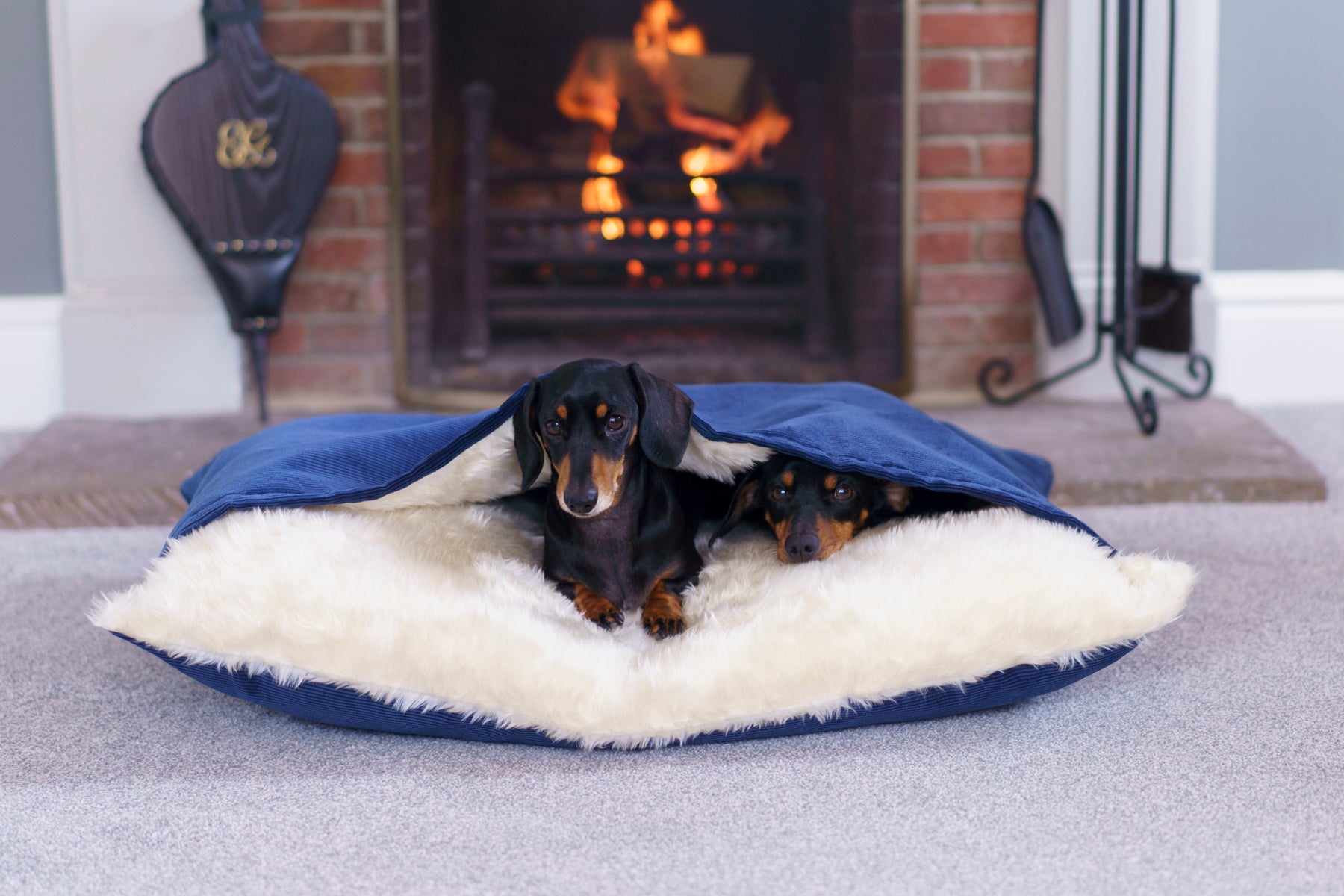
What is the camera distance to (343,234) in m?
2.53

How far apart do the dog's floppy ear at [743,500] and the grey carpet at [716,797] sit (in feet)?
1.13

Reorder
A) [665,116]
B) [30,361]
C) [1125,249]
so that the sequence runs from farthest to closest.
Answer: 1. [665,116]
2. [30,361]
3. [1125,249]

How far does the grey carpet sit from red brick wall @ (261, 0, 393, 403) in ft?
4.07

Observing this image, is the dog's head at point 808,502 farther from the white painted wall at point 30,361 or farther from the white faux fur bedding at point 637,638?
the white painted wall at point 30,361

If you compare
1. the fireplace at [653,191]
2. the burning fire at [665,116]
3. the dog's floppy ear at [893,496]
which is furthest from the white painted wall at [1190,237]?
the dog's floppy ear at [893,496]

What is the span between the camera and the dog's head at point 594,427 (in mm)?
1217

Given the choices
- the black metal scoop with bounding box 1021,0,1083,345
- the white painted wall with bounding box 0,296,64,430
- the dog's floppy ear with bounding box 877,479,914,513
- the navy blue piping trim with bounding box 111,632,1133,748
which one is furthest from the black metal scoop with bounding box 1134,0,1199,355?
the white painted wall with bounding box 0,296,64,430

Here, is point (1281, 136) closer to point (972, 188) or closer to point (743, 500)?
point (972, 188)

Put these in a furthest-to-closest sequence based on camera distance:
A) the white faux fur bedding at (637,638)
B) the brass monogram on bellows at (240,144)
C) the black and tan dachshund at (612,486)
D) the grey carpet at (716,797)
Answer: the brass monogram on bellows at (240,144) → the black and tan dachshund at (612,486) → the white faux fur bedding at (637,638) → the grey carpet at (716,797)

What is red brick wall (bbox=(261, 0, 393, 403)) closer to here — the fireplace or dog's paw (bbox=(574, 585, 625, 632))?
the fireplace

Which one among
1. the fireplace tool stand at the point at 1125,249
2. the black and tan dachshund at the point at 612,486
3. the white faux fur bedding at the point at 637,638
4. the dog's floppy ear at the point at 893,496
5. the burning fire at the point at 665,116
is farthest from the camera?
the burning fire at the point at 665,116

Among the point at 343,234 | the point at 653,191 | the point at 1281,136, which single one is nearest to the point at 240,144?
the point at 343,234

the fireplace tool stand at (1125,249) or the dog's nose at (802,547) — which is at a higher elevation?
the fireplace tool stand at (1125,249)

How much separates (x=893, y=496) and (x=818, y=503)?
0.13m
